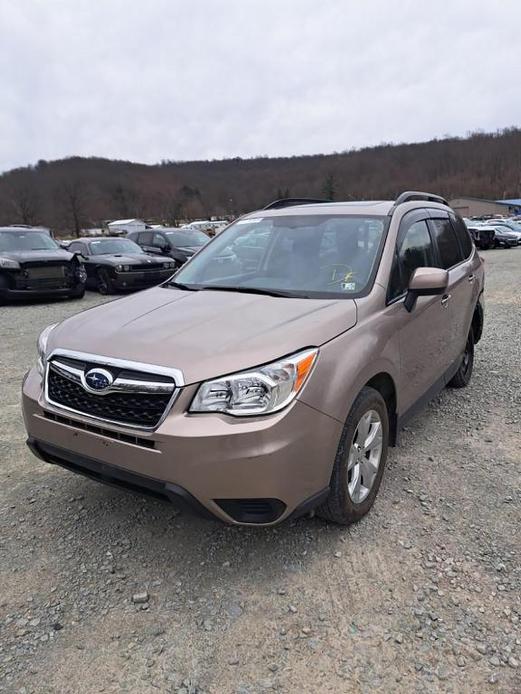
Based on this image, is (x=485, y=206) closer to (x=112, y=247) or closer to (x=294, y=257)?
(x=112, y=247)

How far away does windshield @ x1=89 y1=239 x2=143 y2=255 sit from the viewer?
13.5 metres

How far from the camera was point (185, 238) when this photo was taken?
1518 cm

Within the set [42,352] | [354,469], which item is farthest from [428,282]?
[42,352]

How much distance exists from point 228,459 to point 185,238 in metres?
13.7

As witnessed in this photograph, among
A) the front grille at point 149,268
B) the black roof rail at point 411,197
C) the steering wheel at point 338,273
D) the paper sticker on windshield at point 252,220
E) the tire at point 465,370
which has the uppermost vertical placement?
the black roof rail at point 411,197

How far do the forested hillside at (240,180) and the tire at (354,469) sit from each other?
299ft

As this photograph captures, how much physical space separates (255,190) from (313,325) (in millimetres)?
120841

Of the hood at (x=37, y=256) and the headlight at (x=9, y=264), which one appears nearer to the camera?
the headlight at (x=9, y=264)

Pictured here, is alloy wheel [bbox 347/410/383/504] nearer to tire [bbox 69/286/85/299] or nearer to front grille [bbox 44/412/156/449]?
front grille [bbox 44/412/156/449]

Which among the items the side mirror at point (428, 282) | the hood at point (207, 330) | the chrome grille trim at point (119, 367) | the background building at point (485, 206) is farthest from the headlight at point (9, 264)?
the background building at point (485, 206)

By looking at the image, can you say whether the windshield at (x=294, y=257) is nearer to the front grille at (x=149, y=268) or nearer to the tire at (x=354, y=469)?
the tire at (x=354, y=469)

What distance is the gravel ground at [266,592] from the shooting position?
6.56 feet

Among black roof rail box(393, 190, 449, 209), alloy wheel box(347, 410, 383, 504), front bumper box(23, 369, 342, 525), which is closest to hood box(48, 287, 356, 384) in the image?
front bumper box(23, 369, 342, 525)

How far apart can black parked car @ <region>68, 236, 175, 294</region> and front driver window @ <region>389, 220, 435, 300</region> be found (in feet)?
31.1
